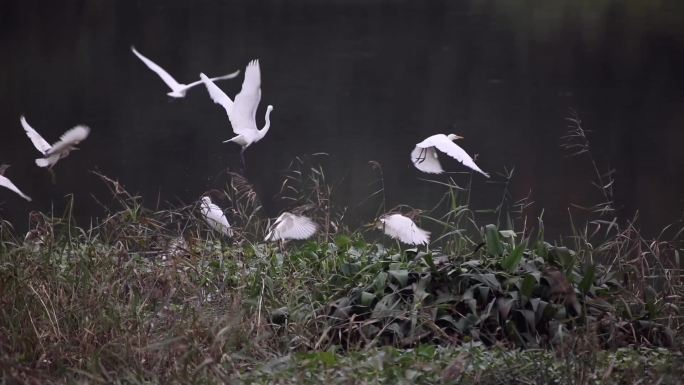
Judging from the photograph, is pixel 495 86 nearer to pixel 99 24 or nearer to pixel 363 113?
pixel 363 113

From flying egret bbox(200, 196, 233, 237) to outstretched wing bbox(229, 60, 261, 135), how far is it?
1.47 ft

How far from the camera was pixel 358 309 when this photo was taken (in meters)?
2.53

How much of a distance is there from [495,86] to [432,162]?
5228 millimetres

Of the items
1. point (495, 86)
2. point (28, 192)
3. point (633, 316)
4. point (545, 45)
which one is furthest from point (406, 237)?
point (545, 45)

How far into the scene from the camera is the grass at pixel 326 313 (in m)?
2.08

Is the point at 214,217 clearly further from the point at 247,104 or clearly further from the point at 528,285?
the point at 528,285

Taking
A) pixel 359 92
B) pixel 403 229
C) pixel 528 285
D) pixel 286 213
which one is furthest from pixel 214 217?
pixel 359 92

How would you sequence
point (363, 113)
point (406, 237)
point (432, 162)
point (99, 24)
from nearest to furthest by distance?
point (406, 237) < point (432, 162) < point (363, 113) < point (99, 24)

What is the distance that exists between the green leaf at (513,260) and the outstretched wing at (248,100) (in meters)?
1.14

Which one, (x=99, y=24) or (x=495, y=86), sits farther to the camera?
(x=99, y=24)

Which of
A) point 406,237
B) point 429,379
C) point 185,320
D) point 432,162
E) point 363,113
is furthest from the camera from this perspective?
point 363,113

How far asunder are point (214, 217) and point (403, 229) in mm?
614

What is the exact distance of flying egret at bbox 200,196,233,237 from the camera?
9.95 ft

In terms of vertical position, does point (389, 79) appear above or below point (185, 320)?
below
